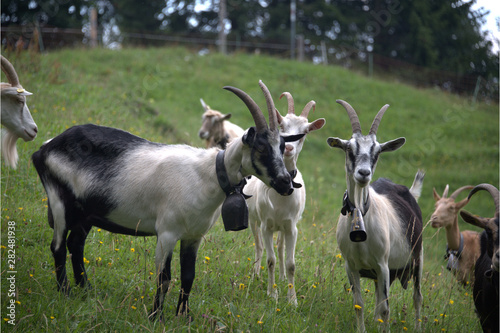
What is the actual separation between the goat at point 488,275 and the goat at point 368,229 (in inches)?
25.5

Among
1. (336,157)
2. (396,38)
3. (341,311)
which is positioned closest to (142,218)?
(341,311)

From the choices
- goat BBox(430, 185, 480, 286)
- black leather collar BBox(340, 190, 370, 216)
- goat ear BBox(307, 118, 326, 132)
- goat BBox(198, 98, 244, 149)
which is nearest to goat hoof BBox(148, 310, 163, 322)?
black leather collar BBox(340, 190, 370, 216)

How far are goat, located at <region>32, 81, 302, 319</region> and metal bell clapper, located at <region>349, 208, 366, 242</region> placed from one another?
3.07 ft

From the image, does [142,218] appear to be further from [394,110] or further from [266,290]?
[394,110]

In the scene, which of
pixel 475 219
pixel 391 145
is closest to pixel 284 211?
pixel 391 145

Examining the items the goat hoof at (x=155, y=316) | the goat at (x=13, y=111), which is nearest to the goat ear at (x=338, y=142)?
the goat hoof at (x=155, y=316)

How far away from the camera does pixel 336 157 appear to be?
1530cm

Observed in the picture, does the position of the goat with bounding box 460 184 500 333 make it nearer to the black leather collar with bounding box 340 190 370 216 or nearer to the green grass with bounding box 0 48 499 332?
the green grass with bounding box 0 48 499 332

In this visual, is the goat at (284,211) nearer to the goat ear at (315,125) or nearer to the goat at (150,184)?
the goat ear at (315,125)

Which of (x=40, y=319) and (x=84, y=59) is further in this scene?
(x=84, y=59)

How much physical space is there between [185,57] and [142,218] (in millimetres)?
16980

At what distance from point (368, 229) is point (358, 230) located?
0.33 meters

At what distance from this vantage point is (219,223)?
23.7ft

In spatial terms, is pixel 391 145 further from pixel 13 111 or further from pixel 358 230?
pixel 13 111
